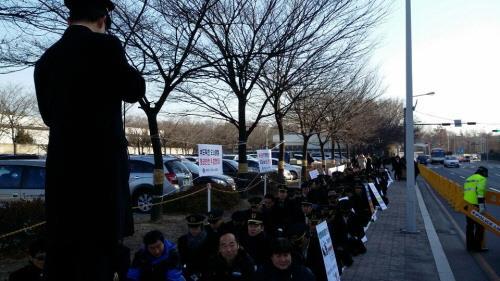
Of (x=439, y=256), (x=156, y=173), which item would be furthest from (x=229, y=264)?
(x=156, y=173)

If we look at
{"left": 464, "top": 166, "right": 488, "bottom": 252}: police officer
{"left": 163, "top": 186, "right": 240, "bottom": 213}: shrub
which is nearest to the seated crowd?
{"left": 464, "top": 166, "right": 488, "bottom": 252}: police officer

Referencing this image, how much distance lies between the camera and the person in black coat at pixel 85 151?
1.74m

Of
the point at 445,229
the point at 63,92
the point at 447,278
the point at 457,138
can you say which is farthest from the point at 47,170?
the point at 457,138

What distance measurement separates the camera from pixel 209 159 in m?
10.6

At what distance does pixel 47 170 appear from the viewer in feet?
5.87

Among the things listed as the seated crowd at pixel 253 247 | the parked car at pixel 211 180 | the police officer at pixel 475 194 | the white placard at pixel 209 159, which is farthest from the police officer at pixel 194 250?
the parked car at pixel 211 180

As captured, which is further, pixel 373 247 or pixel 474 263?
pixel 373 247

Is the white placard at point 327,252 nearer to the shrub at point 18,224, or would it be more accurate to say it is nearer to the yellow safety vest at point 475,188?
the shrub at point 18,224

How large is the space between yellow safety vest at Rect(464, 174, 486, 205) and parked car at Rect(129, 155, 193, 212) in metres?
7.27

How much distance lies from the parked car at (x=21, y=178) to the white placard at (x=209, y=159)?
3351 millimetres

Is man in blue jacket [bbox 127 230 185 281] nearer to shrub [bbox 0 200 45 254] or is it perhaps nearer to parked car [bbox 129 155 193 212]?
shrub [bbox 0 200 45 254]

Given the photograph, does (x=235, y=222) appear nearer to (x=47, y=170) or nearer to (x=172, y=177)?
(x=47, y=170)

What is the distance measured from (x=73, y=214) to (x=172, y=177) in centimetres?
1217

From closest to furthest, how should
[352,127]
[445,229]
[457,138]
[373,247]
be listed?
[373,247]
[445,229]
[352,127]
[457,138]
